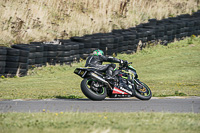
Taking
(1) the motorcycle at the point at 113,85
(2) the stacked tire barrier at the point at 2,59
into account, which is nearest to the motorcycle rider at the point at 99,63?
(1) the motorcycle at the point at 113,85

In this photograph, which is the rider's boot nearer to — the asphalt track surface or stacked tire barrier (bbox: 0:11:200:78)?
the asphalt track surface

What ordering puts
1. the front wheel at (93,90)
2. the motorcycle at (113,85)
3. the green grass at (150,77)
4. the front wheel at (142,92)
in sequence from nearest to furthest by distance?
the front wheel at (93,90) → the motorcycle at (113,85) → the front wheel at (142,92) → the green grass at (150,77)

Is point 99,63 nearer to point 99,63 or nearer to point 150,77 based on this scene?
point 99,63

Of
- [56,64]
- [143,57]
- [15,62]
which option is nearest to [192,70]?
[143,57]

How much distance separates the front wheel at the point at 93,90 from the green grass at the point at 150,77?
5.69 feet

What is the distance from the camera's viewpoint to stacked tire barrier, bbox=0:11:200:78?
16.9m

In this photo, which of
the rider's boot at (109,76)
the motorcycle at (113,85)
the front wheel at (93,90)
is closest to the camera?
the front wheel at (93,90)

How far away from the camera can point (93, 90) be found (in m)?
9.62

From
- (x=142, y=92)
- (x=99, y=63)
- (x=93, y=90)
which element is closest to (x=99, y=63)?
(x=99, y=63)

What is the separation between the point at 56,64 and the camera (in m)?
20.0

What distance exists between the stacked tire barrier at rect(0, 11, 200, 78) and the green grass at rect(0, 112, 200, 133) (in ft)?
33.6

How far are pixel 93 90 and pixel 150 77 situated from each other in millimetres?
8691

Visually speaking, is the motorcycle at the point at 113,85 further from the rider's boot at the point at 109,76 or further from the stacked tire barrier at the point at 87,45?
the stacked tire barrier at the point at 87,45

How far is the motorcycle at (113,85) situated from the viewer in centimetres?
948
